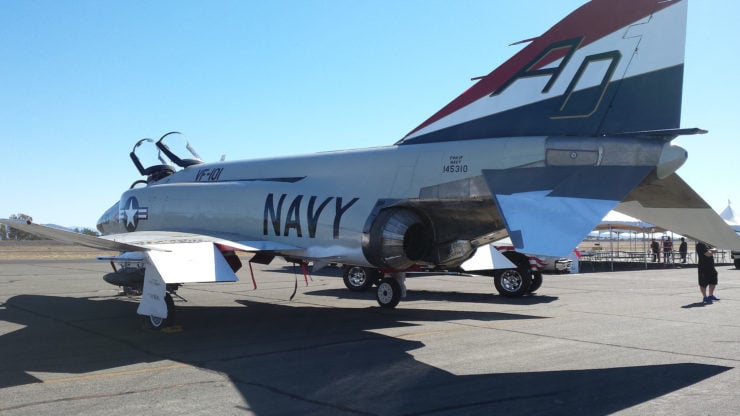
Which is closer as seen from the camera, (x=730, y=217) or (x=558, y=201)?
(x=558, y=201)

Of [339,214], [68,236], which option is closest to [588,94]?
[339,214]

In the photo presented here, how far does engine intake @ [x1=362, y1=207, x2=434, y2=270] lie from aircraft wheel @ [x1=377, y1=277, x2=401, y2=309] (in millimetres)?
2860

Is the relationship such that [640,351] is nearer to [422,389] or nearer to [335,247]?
[422,389]

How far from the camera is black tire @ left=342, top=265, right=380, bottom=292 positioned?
60.4ft

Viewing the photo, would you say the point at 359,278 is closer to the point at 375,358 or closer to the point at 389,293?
the point at 389,293

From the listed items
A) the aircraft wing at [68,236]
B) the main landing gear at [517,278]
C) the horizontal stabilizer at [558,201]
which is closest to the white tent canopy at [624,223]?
the main landing gear at [517,278]

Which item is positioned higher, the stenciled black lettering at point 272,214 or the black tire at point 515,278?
the stenciled black lettering at point 272,214

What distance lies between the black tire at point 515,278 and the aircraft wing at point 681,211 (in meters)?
7.46

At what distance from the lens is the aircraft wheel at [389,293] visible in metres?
13.7

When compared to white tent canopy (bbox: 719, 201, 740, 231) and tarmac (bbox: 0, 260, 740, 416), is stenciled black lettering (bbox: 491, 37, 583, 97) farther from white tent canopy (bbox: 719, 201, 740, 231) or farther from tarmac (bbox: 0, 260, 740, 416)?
white tent canopy (bbox: 719, 201, 740, 231)

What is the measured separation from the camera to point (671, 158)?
769cm

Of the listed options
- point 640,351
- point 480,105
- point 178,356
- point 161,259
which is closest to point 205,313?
point 161,259

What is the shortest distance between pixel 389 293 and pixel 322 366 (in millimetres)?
6205

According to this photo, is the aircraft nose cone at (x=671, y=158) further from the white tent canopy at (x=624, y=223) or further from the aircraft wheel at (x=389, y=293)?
the white tent canopy at (x=624, y=223)
